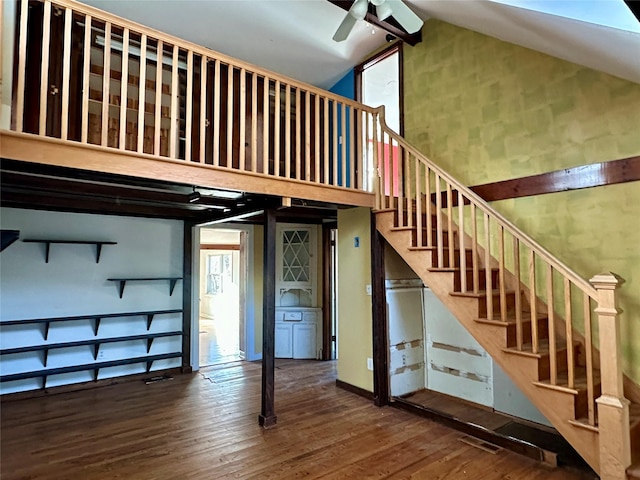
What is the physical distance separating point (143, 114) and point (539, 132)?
340cm

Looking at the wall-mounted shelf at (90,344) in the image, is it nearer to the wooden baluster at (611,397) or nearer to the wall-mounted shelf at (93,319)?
the wall-mounted shelf at (93,319)

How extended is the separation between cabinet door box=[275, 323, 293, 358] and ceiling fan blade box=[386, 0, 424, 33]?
15.6 feet

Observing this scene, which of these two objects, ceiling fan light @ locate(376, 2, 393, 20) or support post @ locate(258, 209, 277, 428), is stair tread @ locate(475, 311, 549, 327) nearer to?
support post @ locate(258, 209, 277, 428)

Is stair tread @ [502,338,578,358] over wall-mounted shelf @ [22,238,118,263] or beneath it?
beneath

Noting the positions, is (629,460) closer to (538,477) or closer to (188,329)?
(538,477)

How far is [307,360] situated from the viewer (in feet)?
20.4

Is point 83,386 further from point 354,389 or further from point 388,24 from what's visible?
point 388,24

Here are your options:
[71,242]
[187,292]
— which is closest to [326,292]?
[187,292]

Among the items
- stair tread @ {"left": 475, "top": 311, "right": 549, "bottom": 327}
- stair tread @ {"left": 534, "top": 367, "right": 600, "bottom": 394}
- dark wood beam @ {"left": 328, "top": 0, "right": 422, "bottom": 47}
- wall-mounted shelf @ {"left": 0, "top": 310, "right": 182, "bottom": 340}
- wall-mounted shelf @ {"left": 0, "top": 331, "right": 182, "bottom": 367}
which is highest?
dark wood beam @ {"left": 328, "top": 0, "right": 422, "bottom": 47}

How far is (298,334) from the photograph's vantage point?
639 cm

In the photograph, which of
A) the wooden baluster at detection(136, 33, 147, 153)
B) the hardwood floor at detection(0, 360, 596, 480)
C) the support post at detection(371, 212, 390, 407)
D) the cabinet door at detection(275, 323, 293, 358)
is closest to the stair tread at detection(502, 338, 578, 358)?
the hardwood floor at detection(0, 360, 596, 480)

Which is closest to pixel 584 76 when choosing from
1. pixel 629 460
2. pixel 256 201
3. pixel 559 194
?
pixel 559 194

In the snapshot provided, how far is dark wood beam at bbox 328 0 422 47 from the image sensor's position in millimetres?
4438

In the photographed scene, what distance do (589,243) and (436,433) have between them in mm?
2134
